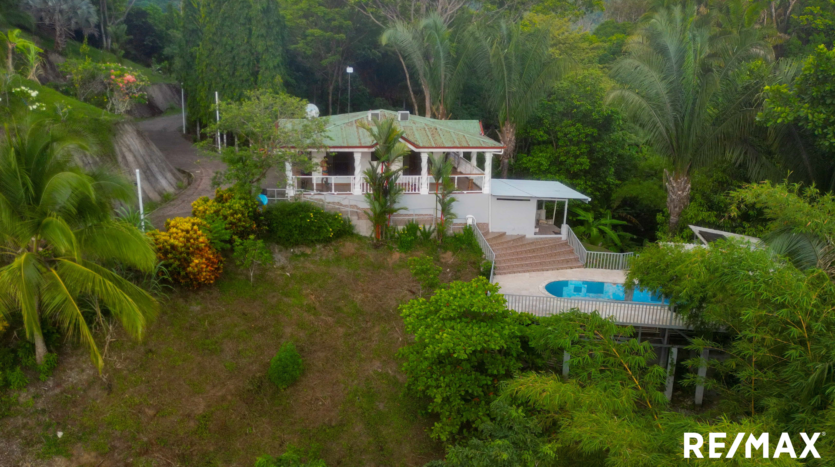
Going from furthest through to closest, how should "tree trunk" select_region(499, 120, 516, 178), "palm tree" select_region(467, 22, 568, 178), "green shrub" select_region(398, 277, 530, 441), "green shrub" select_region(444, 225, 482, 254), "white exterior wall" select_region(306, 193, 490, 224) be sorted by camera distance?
"tree trunk" select_region(499, 120, 516, 178), "palm tree" select_region(467, 22, 568, 178), "white exterior wall" select_region(306, 193, 490, 224), "green shrub" select_region(444, 225, 482, 254), "green shrub" select_region(398, 277, 530, 441)

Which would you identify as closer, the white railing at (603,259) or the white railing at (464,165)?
the white railing at (603,259)

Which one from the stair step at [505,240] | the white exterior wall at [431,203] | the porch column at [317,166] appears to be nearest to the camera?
the porch column at [317,166]

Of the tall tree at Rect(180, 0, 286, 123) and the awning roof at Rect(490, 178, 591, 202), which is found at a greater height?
the tall tree at Rect(180, 0, 286, 123)

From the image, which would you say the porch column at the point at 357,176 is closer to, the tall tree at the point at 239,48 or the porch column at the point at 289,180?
the porch column at the point at 289,180

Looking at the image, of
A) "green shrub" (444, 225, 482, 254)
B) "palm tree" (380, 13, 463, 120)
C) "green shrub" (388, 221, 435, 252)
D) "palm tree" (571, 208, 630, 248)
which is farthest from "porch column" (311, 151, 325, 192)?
"palm tree" (571, 208, 630, 248)

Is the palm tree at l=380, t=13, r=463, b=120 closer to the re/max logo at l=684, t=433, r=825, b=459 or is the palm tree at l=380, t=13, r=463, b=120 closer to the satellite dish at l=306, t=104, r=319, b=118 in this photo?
the satellite dish at l=306, t=104, r=319, b=118

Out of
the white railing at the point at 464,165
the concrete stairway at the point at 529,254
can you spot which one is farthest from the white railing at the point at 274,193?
the concrete stairway at the point at 529,254

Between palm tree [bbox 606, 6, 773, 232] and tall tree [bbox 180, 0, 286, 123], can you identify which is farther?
tall tree [bbox 180, 0, 286, 123]
